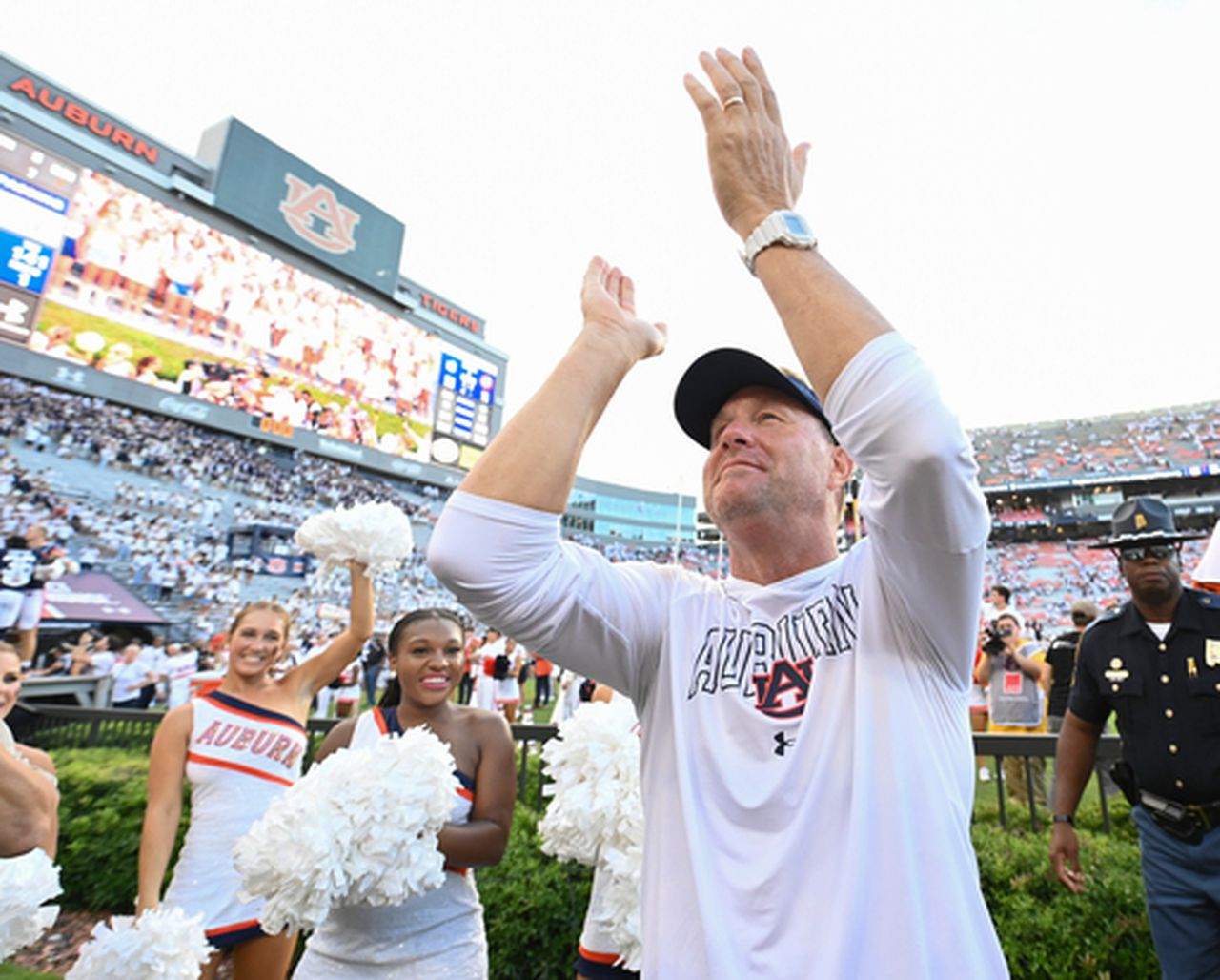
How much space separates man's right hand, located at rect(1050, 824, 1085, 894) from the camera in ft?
10.2

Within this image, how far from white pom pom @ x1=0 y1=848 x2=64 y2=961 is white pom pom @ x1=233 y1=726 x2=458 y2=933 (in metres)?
0.83

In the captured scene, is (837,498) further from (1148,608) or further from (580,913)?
(580,913)

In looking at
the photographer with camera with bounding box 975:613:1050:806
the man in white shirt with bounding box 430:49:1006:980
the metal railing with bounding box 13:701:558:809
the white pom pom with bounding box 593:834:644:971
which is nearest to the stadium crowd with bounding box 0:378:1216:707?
the metal railing with bounding box 13:701:558:809

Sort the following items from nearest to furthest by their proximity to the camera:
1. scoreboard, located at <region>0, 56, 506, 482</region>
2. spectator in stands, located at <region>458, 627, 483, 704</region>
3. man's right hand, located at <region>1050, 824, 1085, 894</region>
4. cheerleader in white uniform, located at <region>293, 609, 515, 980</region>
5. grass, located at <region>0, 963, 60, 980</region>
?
1. cheerleader in white uniform, located at <region>293, 609, 515, 980</region>
2. man's right hand, located at <region>1050, 824, 1085, 894</region>
3. grass, located at <region>0, 963, 60, 980</region>
4. spectator in stands, located at <region>458, 627, 483, 704</region>
5. scoreboard, located at <region>0, 56, 506, 482</region>

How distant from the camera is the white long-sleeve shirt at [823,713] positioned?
1070 mm

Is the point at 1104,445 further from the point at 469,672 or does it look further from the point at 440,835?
the point at 440,835

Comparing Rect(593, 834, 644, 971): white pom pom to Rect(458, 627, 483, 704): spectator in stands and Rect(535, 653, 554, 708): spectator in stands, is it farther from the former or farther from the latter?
Rect(535, 653, 554, 708): spectator in stands

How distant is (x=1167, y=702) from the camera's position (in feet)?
9.80

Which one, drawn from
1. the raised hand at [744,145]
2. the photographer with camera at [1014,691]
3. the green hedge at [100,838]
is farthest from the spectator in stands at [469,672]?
the raised hand at [744,145]

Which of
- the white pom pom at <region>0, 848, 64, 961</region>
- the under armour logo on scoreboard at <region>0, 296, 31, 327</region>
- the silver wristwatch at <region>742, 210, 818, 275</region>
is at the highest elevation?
the under armour logo on scoreboard at <region>0, 296, 31, 327</region>

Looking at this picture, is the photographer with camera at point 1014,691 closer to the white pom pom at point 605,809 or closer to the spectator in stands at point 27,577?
the white pom pom at point 605,809

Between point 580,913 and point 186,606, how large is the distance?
2101 centimetres

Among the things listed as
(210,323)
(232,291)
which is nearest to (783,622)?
(210,323)

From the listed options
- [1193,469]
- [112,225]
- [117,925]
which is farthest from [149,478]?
[1193,469]
